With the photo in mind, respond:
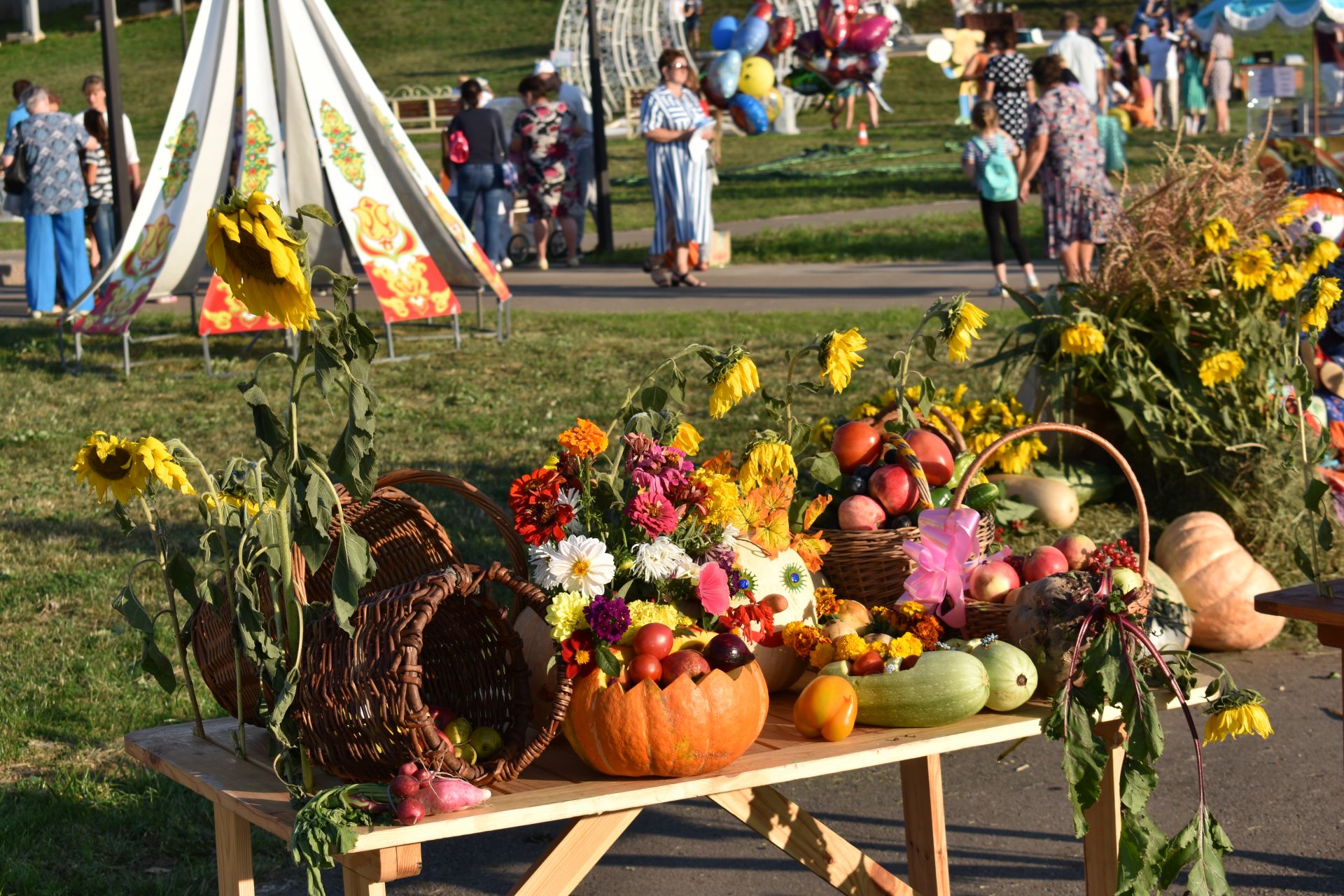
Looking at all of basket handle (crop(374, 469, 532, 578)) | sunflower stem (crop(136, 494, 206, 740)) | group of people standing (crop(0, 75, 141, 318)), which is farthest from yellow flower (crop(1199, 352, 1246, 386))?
group of people standing (crop(0, 75, 141, 318))

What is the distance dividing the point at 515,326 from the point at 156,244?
262cm

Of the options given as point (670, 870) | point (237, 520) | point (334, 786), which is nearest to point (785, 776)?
point (334, 786)

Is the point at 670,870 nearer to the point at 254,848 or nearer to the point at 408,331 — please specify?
the point at 254,848

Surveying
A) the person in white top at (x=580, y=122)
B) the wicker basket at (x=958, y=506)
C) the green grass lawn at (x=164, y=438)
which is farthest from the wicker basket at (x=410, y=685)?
the person in white top at (x=580, y=122)

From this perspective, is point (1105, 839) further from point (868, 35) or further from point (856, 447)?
point (868, 35)

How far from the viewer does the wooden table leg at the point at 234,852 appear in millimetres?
Result: 2510

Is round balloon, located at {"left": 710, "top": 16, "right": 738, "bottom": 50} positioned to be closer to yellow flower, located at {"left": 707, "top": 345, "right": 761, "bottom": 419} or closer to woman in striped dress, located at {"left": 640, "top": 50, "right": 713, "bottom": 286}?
woman in striped dress, located at {"left": 640, "top": 50, "right": 713, "bottom": 286}

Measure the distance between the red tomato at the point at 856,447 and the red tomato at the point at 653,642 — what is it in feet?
3.76

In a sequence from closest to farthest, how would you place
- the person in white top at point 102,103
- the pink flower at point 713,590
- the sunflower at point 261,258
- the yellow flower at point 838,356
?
the sunflower at point 261,258 → the pink flower at point 713,590 → the yellow flower at point 838,356 → the person in white top at point 102,103

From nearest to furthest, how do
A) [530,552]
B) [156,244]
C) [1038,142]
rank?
1. [530,552]
2. [156,244]
3. [1038,142]

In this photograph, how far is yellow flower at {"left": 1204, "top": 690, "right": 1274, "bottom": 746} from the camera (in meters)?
2.46

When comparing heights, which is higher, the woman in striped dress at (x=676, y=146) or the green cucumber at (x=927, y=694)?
the woman in striped dress at (x=676, y=146)

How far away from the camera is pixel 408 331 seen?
1122 cm

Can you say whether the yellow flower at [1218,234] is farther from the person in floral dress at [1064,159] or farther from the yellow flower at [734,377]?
the person in floral dress at [1064,159]
